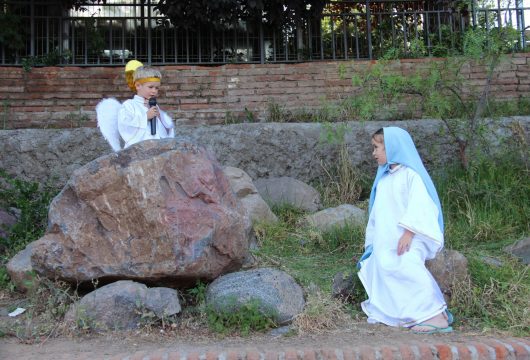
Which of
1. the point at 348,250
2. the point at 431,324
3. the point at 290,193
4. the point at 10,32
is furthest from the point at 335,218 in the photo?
the point at 10,32

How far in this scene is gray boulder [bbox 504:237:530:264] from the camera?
5.98m

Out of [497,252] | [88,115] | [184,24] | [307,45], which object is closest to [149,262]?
[497,252]

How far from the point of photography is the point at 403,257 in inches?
189

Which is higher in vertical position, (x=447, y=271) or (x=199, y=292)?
(x=447, y=271)

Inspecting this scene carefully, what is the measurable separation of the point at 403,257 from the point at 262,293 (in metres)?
1.13

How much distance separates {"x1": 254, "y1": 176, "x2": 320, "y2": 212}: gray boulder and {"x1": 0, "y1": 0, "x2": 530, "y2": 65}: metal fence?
2.31 meters

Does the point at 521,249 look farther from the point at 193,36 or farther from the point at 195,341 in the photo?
the point at 193,36

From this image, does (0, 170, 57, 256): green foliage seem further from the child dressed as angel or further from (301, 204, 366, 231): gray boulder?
(301, 204, 366, 231): gray boulder

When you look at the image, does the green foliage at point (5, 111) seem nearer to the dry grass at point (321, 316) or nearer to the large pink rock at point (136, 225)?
the large pink rock at point (136, 225)

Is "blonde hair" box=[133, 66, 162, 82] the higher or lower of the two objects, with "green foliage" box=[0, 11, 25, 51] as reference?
lower

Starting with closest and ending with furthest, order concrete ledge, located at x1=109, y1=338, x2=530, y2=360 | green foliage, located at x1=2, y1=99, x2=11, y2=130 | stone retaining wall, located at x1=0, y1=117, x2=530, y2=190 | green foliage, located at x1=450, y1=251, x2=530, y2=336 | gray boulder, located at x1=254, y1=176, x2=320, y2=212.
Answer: concrete ledge, located at x1=109, y1=338, x2=530, y2=360 → green foliage, located at x1=450, y1=251, x2=530, y2=336 → gray boulder, located at x1=254, y1=176, x2=320, y2=212 → stone retaining wall, located at x1=0, y1=117, x2=530, y2=190 → green foliage, located at x1=2, y1=99, x2=11, y2=130

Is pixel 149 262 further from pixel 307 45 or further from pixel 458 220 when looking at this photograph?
pixel 307 45

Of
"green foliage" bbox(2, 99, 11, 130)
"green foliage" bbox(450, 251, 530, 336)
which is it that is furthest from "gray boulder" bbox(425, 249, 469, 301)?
"green foliage" bbox(2, 99, 11, 130)

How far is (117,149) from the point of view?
5.57 meters
